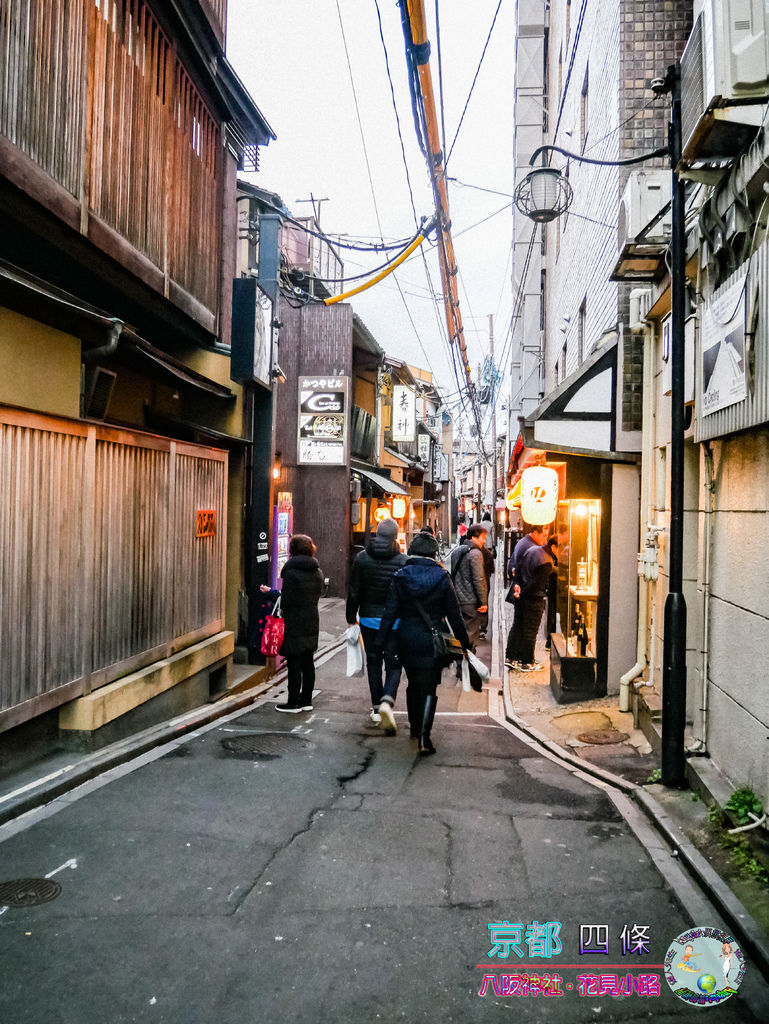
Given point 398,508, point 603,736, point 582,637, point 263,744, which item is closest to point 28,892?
point 263,744

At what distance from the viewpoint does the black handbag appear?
310 inches

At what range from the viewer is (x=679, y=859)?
5.36m

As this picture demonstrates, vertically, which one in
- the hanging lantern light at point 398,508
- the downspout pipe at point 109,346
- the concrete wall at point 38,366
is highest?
the downspout pipe at point 109,346

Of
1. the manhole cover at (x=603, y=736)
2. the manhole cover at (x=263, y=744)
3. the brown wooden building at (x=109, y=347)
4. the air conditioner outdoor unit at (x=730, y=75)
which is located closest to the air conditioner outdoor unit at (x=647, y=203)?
the air conditioner outdoor unit at (x=730, y=75)

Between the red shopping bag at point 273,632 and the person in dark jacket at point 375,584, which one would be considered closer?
the person in dark jacket at point 375,584

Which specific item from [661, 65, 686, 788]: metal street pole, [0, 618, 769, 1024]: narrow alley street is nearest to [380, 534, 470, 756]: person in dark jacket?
[0, 618, 769, 1024]: narrow alley street

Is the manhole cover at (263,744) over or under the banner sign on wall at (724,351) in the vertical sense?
under

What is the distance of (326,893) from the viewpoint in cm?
461

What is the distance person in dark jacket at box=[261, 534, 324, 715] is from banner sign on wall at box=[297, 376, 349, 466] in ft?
47.2

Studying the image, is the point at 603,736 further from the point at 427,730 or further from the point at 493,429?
the point at 493,429

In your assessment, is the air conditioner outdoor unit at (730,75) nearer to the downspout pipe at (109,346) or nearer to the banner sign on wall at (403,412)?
the downspout pipe at (109,346)

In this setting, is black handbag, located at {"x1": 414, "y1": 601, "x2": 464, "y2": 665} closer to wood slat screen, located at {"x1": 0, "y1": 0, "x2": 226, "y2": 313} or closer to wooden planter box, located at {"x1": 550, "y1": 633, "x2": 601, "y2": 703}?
wooden planter box, located at {"x1": 550, "y1": 633, "x2": 601, "y2": 703}

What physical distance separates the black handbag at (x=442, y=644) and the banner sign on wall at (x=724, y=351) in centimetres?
342

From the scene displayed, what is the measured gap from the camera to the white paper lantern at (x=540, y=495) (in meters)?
13.8
